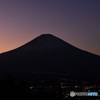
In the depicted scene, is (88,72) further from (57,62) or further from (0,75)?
(0,75)

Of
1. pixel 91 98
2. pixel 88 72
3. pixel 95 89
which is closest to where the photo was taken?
pixel 91 98

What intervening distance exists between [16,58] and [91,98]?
2552 inches

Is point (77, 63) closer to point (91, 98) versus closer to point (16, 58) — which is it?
point (16, 58)

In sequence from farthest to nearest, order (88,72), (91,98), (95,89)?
(88,72), (95,89), (91,98)

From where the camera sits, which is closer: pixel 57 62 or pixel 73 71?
pixel 73 71

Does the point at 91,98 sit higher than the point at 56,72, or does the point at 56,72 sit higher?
the point at 56,72

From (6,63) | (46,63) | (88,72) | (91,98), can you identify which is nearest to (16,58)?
(6,63)

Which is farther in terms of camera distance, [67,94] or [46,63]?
[46,63]

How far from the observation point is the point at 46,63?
189500 mm

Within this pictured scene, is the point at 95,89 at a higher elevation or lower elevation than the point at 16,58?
lower

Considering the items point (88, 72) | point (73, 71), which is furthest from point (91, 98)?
point (88, 72)

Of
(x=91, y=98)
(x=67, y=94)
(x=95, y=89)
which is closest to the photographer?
(x=91, y=98)

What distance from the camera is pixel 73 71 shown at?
171000 millimetres

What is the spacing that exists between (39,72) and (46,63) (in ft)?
78.5
